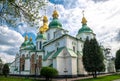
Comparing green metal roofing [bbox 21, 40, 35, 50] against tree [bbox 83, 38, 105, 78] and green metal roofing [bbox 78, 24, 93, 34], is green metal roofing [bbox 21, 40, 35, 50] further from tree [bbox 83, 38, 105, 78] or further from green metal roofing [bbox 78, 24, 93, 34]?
tree [bbox 83, 38, 105, 78]

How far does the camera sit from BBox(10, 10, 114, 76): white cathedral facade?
4003cm

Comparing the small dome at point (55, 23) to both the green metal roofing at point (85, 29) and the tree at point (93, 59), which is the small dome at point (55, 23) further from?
the tree at point (93, 59)

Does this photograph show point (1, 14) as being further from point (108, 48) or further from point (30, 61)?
point (108, 48)

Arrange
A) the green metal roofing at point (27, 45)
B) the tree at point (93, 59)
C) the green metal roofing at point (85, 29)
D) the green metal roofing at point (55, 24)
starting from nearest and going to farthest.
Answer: the tree at point (93, 59) → the green metal roofing at point (55, 24) → the green metal roofing at point (85, 29) → the green metal roofing at point (27, 45)

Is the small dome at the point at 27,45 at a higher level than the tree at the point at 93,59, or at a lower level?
higher

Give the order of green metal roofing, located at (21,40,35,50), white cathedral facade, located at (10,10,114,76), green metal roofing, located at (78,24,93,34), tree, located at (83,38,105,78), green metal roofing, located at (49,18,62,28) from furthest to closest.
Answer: green metal roofing, located at (21,40,35,50) → green metal roofing, located at (78,24,93,34) → green metal roofing, located at (49,18,62,28) → white cathedral facade, located at (10,10,114,76) → tree, located at (83,38,105,78)

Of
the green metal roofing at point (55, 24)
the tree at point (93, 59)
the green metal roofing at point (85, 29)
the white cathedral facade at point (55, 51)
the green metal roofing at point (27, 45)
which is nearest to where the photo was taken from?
the tree at point (93, 59)

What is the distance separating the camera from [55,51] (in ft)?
147

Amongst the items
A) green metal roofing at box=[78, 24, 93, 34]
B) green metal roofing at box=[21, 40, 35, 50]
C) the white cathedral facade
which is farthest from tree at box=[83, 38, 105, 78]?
green metal roofing at box=[21, 40, 35, 50]

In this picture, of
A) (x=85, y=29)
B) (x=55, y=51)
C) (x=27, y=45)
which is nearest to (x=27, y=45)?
(x=27, y=45)

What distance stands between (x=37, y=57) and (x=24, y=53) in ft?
37.1

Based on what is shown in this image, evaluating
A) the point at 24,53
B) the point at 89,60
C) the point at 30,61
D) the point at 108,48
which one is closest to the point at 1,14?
the point at 89,60

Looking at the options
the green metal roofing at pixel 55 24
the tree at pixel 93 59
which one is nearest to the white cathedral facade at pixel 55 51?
the green metal roofing at pixel 55 24

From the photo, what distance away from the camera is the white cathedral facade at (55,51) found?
131 ft
